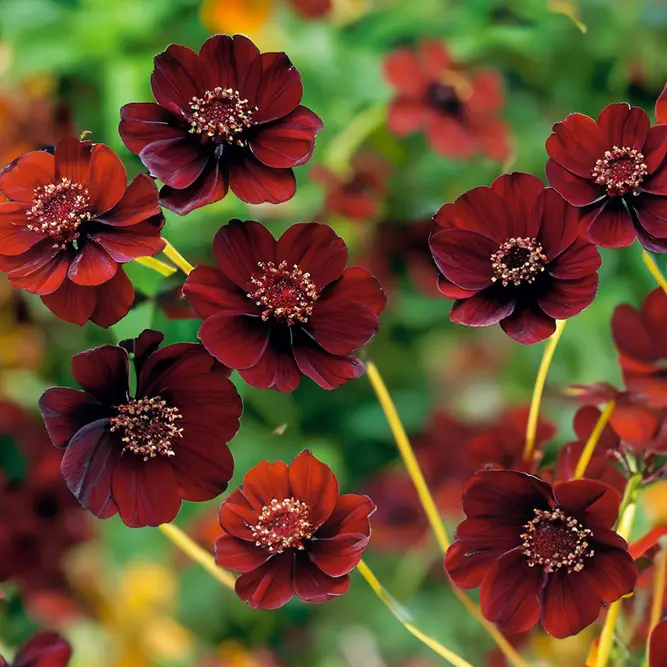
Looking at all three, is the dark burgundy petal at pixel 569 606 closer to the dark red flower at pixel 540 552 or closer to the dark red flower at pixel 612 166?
the dark red flower at pixel 540 552

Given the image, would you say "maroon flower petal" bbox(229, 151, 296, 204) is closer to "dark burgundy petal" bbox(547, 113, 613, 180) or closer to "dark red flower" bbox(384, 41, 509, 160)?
"dark burgundy petal" bbox(547, 113, 613, 180)

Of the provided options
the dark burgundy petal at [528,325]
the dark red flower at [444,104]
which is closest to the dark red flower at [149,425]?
the dark burgundy petal at [528,325]

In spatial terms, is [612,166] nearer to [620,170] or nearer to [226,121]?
[620,170]

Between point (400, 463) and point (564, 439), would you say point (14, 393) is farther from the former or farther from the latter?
point (564, 439)

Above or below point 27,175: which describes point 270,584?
below

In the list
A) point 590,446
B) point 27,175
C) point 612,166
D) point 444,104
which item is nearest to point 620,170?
point 612,166

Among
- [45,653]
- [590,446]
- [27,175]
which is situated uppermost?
[27,175]
